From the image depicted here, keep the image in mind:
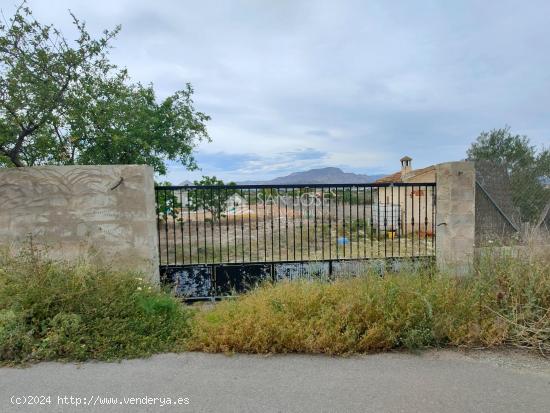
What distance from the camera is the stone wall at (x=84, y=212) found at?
4.82 meters

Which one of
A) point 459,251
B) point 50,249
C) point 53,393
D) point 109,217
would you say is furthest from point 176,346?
point 459,251

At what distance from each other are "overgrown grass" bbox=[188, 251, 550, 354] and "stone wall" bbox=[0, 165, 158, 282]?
198 cm

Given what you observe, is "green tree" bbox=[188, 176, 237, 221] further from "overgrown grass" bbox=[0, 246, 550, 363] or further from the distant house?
the distant house

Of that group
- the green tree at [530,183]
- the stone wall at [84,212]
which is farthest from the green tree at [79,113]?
the green tree at [530,183]

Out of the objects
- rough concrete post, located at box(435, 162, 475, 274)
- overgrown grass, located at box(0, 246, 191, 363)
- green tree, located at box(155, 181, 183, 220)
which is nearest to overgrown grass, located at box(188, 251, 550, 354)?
overgrown grass, located at box(0, 246, 191, 363)

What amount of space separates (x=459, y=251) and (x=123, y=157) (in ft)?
27.2

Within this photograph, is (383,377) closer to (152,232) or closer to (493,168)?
(152,232)

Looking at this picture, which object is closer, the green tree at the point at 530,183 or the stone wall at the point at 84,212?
the stone wall at the point at 84,212

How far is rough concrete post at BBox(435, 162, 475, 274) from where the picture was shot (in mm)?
5559

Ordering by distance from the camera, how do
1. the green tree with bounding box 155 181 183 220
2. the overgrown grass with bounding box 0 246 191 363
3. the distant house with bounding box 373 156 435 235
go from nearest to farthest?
the overgrown grass with bounding box 0 246 191 363
the green tree with bounding box 155 181 183 220
the distant house with bounding box 373 156 435 235

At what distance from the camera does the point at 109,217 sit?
4.91 metres

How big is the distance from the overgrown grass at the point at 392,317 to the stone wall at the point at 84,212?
77.9 inches

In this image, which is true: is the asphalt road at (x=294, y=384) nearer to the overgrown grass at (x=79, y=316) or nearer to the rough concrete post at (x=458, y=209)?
the overgrown grass at (x=79, y=316)

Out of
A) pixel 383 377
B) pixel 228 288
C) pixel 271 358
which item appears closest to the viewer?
pixel 383 377
